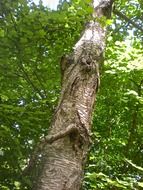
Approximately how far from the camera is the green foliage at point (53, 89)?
3.75 metres

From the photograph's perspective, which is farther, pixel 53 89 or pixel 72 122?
pixel 53 89

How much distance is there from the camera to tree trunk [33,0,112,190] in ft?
6.95

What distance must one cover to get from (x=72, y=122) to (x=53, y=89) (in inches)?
119

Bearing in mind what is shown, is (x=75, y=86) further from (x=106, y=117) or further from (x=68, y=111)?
(x=106, y=117)

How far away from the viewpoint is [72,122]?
2.31 m

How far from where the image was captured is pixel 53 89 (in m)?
5.30

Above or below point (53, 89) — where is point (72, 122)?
below

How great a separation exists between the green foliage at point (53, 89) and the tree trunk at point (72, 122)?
374 millimetres

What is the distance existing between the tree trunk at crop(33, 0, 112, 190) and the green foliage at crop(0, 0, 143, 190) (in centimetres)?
37

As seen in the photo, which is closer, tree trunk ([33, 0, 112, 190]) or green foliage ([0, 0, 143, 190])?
tree trunk ([33, 0, 112, 190])

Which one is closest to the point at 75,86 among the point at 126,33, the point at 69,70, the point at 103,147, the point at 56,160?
the point at 69,70

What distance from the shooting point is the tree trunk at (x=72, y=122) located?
2119 mm

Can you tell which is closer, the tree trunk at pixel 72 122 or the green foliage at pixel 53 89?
the tree trunk at pixel 72 122

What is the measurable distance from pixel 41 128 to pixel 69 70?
1851mm
